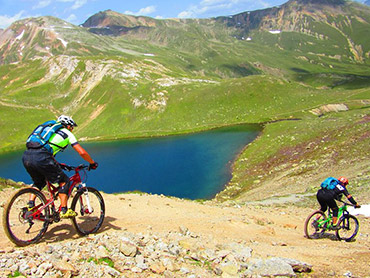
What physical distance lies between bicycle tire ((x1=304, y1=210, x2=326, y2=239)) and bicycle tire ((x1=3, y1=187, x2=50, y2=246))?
13.0 m

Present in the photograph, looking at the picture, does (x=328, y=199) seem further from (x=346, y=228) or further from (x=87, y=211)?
(x=87, y=211)

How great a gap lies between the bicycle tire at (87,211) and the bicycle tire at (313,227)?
428 inches

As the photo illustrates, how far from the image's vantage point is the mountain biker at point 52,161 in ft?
34.9

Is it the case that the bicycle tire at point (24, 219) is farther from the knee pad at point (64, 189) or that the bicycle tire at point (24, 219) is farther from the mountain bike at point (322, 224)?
the mountain bike at point (322, 224)

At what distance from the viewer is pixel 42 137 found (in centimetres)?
1075

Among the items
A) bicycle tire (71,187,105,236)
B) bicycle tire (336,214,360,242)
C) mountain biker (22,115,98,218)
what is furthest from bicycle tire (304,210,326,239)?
mountain biker (22,115,98,218)

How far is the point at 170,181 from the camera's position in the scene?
64.6 metres

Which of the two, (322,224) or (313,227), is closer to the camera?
(322,224)

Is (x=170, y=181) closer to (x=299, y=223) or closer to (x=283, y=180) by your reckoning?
(x=283, y=180)

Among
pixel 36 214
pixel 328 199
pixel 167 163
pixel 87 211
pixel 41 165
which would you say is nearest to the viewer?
pixel 41 165

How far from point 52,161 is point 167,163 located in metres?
68.1

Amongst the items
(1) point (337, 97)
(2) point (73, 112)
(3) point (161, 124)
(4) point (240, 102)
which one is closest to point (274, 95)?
(4) point (240, 102)

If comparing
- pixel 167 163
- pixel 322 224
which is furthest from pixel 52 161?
pixel 167 163

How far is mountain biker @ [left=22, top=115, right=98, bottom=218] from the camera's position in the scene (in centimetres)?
1063
